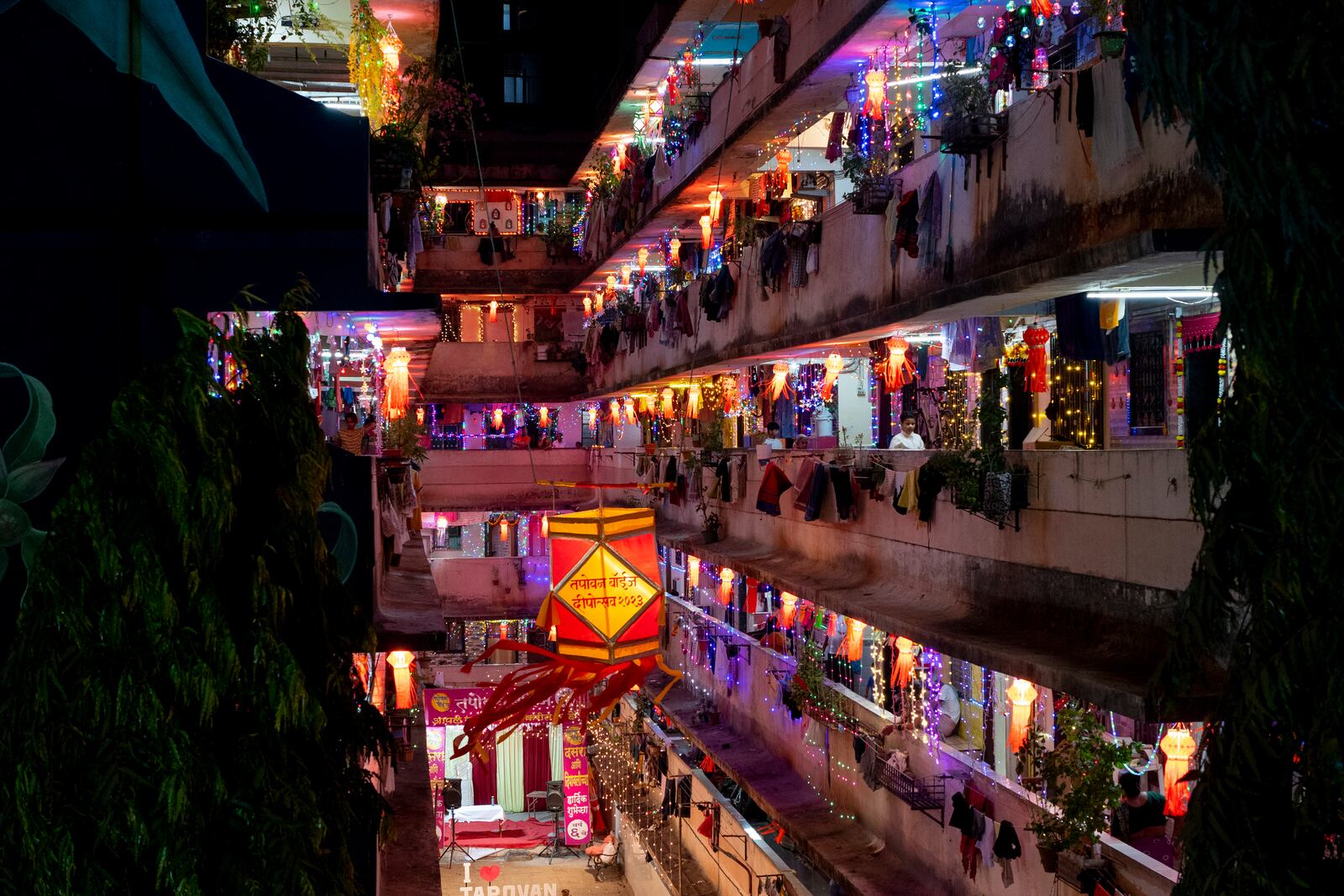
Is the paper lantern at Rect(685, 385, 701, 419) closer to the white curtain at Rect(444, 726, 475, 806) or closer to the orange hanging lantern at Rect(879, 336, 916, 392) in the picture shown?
the orange hanging lantern at Rect(879, 336, 916, 392)

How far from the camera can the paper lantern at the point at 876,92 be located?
12.2 m

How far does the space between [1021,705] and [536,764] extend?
20.6 metres

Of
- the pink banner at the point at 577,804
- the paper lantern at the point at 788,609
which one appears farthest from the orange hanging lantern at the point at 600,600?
the pink banner at the point at 577,804

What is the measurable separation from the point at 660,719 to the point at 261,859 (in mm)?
18835

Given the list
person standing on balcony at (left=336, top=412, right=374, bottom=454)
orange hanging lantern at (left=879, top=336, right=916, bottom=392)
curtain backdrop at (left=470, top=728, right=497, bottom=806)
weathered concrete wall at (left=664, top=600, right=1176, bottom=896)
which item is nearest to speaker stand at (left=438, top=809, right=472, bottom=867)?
curtain backdrop at (left=470, top=728, right=497, bottom=806)

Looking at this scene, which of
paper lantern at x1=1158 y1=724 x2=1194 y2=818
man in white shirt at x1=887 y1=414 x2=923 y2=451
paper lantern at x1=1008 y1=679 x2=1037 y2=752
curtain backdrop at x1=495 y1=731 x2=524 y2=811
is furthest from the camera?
curtain backdrop at x1=495 y1=731 x2=524 y2=811

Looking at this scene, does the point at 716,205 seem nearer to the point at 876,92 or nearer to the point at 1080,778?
the point at 876,92

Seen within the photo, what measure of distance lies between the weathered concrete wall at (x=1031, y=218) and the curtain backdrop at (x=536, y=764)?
18.2 metres

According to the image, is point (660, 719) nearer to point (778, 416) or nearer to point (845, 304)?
point (778, 416)

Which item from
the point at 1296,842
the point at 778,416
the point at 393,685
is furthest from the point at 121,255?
the point at 778,416

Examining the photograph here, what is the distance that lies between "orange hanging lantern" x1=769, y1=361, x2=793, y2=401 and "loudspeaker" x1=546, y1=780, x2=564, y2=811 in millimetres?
11960

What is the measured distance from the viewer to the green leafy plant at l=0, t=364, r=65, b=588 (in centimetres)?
628

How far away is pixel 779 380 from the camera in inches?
685

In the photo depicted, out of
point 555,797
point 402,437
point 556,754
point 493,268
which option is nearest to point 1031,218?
point 402,437
